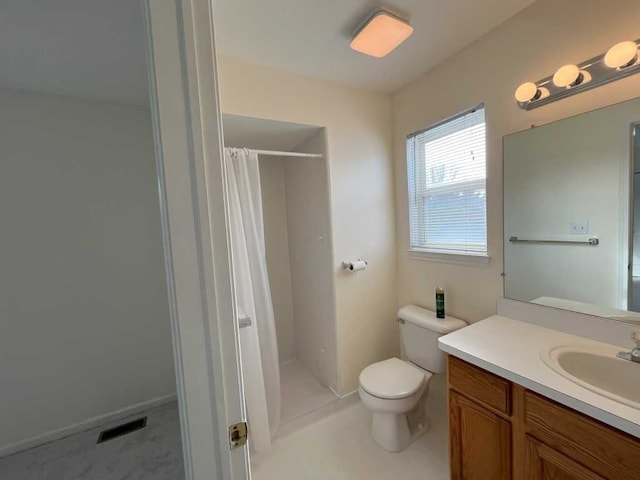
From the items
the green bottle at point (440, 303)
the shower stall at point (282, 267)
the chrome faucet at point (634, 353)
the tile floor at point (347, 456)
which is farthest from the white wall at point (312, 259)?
the chrome faucet at point (634, 353)

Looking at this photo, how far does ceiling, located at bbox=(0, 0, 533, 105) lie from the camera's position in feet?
4.04

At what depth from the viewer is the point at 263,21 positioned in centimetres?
133

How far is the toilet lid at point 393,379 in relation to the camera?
1605 mm

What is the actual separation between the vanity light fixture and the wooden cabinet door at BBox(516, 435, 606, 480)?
1.46 meters

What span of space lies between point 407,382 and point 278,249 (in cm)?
163

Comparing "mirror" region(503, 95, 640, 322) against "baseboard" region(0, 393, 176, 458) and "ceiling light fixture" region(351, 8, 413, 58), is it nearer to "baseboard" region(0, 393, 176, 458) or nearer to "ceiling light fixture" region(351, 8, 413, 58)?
"ceiling light fixture" region(351, 8, 413, 58)

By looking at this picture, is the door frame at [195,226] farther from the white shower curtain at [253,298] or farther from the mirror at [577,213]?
the mirror at [577,213]

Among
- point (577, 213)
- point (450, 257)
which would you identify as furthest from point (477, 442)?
point (577, 213)

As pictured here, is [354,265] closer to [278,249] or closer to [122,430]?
[278,249]

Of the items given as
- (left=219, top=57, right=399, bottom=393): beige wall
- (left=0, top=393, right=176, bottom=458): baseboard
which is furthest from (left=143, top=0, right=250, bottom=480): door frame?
(left=0, top=393, right=176, bottom=458): baseboard

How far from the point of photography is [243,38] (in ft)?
4.73

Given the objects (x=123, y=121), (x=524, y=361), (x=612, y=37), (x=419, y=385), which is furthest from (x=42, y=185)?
(x=612, y=37)

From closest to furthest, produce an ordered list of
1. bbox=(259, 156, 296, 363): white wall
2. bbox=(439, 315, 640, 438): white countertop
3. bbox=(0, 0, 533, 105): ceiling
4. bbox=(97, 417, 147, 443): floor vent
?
bbox=(439, 315, 640, 438): white countertop < bbox=(0, 0, 533, 105): ceiling < bbox=(97, 417, 147, 443): floor vent < bbox=(259, 156, 296, 363): white wall

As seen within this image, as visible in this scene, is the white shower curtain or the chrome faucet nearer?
the chrome faucet
